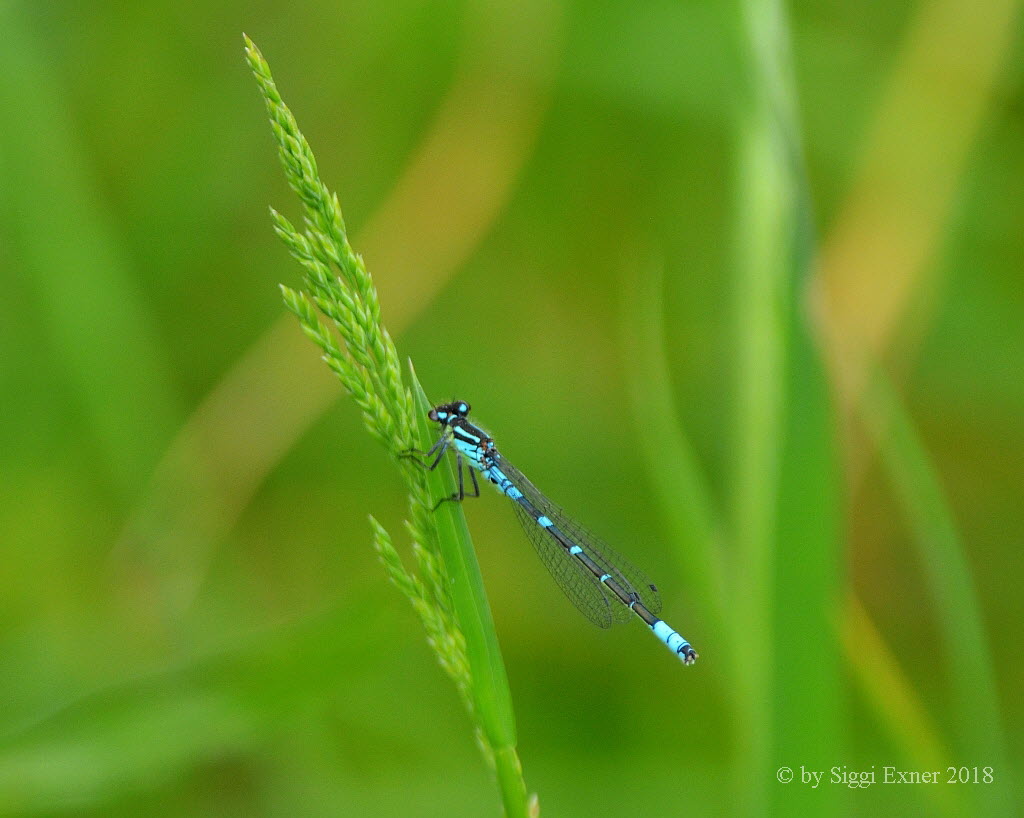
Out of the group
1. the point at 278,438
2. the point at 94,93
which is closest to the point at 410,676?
the point at 278,438

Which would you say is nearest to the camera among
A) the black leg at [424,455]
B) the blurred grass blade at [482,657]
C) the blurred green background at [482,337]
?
the blurred grass blade at [482,657]

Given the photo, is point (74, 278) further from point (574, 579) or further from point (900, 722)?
point (900, 722)

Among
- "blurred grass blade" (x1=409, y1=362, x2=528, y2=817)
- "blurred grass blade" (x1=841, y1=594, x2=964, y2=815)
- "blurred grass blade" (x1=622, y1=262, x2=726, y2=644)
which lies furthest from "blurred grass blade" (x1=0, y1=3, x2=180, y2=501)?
"blurred grass blade" (x1=841, y1=594, x2=964, y2=815)

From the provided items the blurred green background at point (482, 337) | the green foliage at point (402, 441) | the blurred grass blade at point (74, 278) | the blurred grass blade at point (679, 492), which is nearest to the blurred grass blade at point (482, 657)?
the green foliage at point (402, 441)

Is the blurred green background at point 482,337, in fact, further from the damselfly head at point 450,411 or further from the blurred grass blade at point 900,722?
the damselfly head at point 450,411

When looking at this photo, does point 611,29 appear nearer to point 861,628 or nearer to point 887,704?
point 861,628

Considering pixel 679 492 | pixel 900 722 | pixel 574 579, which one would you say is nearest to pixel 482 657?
pixel 679 492
